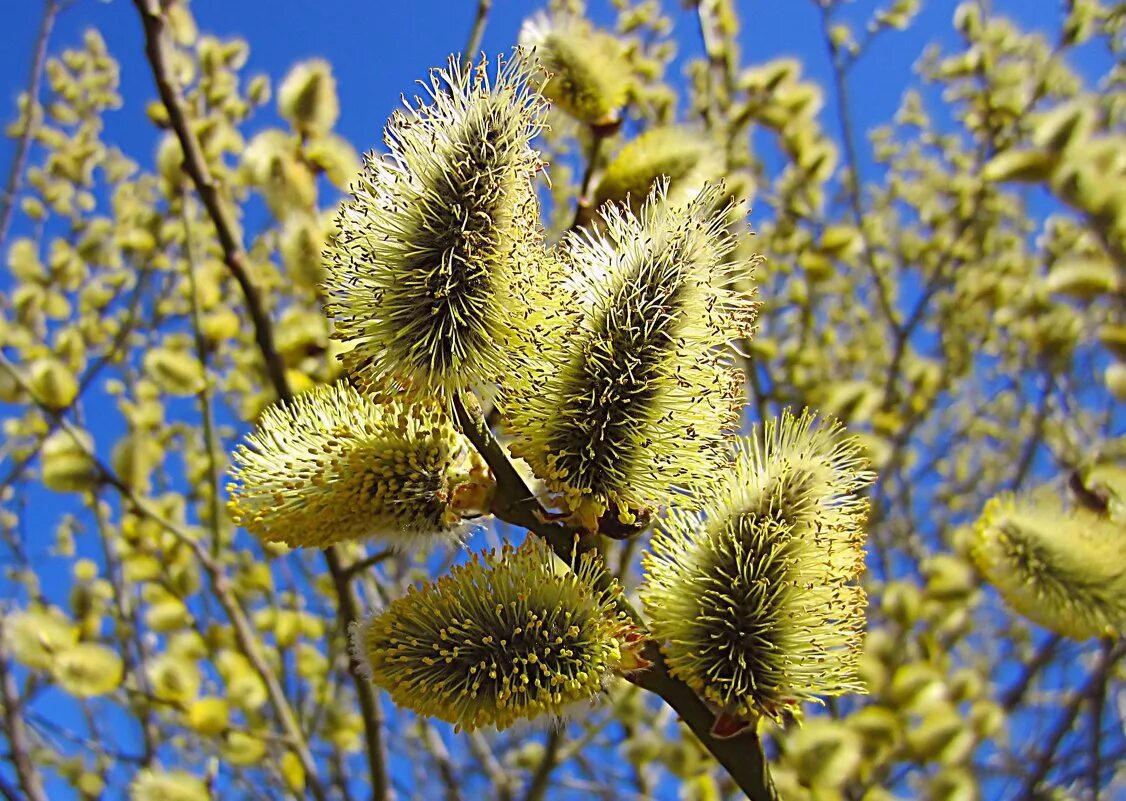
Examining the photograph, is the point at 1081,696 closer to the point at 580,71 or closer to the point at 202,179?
the point at 580,71

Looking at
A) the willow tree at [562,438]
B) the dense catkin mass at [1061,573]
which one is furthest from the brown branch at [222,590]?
the dense catkin mass at [1061,573]

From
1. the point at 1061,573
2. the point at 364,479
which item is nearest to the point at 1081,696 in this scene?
the point at 1061,573

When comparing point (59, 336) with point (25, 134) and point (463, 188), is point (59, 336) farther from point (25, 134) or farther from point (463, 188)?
point (463, 188)

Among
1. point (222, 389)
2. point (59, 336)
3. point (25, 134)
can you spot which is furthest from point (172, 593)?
point (25, 134)

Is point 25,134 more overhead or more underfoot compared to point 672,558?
more overhead

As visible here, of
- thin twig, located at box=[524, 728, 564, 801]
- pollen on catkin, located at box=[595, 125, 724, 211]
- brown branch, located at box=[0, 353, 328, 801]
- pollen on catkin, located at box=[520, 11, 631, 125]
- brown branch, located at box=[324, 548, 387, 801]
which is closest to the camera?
pollen on catkin, located at box=[595, 125, 724, 211]

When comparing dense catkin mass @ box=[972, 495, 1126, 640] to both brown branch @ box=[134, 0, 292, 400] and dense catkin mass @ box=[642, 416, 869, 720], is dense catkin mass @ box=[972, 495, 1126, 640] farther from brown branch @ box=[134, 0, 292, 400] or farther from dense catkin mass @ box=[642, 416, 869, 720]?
brown branch @ box=[134, 0, 292, 400]

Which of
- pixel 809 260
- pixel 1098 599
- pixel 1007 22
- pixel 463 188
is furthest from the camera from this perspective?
pixel 1007 22

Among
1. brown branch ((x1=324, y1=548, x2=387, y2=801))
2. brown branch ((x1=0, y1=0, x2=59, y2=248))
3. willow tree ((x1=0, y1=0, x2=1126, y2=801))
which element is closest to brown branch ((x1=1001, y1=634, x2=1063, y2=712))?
willow tree ((x1=0, y1=0, x2=1126, y2=801))
